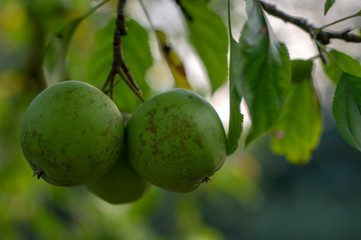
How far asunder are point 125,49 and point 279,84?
0.90 meters

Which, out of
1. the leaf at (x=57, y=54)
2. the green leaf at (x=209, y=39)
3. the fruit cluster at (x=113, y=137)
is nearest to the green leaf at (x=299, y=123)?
the green leaf at (x=209, y=39)

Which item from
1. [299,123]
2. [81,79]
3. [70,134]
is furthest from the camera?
[81,79]

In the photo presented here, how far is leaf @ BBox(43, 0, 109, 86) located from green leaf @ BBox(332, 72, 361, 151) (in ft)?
3.28

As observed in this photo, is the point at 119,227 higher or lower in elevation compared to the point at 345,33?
lower

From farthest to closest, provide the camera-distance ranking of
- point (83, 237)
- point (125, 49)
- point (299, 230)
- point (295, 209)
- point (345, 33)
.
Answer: point (295, 209) < point (299, 230) < point (83, 237) < point (125, 49) < point (345, 33)

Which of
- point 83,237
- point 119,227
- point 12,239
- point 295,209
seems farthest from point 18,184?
point 295,209

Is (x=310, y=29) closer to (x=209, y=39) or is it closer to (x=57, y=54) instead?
(x=209, y=39)

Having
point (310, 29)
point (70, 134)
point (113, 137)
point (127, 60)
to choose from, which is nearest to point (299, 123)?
point (310, 29)

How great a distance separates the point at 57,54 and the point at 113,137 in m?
0.66

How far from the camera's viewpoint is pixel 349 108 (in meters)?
1.02

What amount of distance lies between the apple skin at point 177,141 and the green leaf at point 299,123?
0.53m

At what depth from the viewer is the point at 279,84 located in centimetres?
86

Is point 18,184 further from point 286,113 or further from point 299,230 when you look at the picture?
point 299,230

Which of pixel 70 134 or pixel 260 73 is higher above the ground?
pixel 260 73
